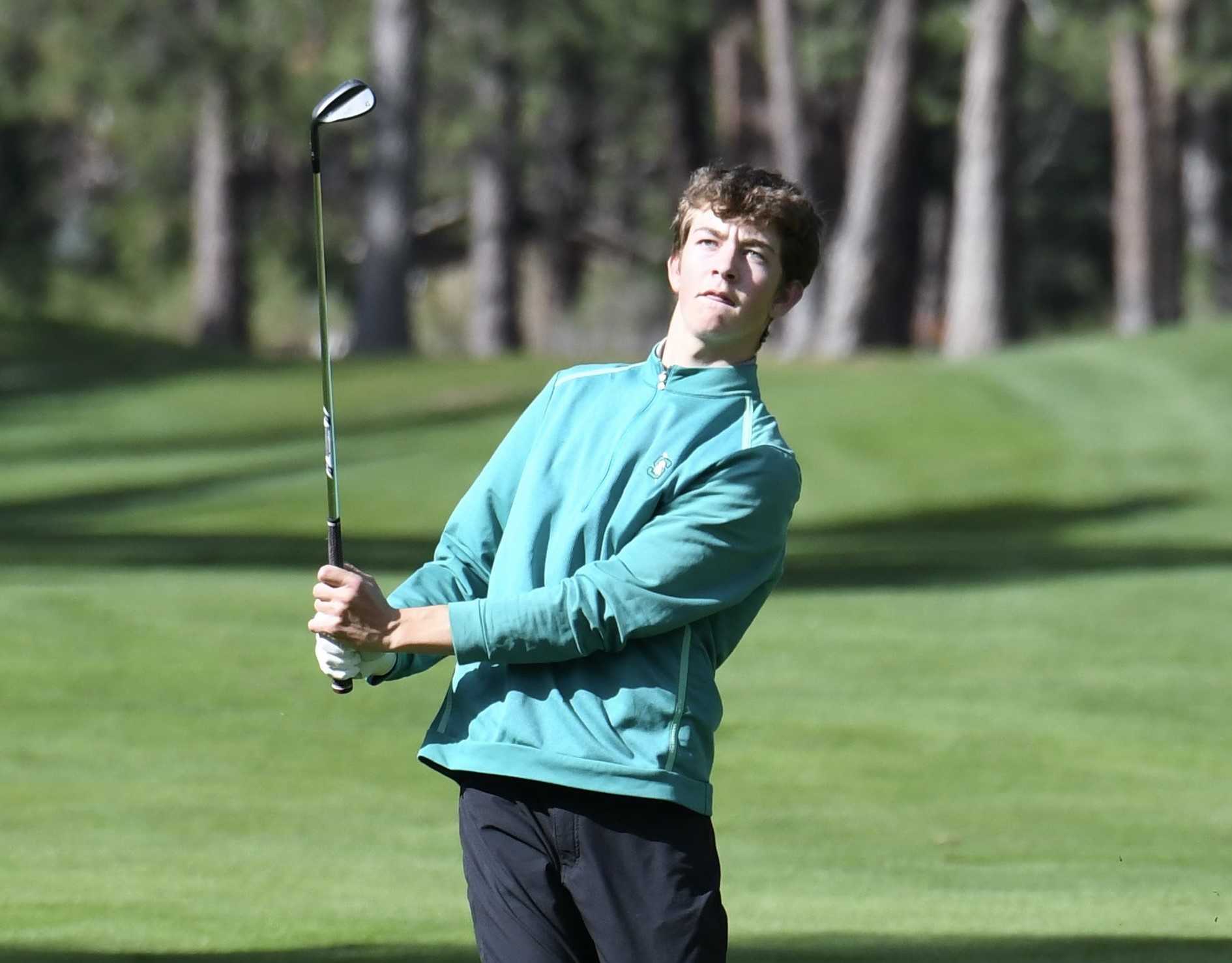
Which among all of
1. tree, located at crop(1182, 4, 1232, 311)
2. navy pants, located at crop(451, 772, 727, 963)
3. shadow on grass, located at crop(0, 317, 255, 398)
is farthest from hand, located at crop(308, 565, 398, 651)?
tree, located at crop(1182, 4, 1232, 311)

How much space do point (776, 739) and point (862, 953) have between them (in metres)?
4.00

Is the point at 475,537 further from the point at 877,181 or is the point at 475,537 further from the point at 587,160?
the point at 587,160

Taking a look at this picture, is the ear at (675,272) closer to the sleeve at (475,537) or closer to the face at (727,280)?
the face at (727,280)

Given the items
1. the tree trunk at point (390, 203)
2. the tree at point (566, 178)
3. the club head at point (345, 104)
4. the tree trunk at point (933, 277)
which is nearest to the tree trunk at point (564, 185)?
the tree at point (566, 178)

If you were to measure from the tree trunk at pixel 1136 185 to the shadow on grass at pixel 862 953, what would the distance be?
118 ft

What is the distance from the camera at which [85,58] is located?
40969 millimetres

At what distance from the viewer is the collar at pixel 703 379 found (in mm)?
3854

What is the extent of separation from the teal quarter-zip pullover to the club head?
22.3 inches

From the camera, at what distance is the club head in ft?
12.8

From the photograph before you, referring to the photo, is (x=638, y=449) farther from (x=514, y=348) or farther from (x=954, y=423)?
(x=514, y=348)

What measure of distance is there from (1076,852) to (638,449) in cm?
504

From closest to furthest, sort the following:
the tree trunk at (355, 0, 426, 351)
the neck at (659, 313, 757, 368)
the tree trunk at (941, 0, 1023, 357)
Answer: the neck at (659, 313, 757, 368) < the tree trunk at (941, 0, 1023, 357) < the tree trunk at (355, 0, 426, 351)

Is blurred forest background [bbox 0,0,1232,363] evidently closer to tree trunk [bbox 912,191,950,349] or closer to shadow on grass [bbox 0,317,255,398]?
tree trunk [bbox 912,191,950,349]

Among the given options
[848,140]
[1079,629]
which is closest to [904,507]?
[1079,629]
